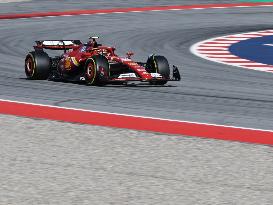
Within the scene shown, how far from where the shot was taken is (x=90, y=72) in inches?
707

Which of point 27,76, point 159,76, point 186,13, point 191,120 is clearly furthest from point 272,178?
point 186,13

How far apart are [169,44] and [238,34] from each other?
11.4 ft

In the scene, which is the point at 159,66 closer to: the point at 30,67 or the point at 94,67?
the point at 94,67

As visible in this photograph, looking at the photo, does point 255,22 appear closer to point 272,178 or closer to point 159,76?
point 159,76

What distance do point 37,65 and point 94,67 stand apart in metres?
1.56

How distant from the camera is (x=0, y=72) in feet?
68.1

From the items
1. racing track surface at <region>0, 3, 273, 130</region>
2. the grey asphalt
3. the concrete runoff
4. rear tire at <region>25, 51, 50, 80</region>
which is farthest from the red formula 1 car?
the grey asphalt

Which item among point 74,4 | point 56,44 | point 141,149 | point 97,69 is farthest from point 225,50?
point 141,149

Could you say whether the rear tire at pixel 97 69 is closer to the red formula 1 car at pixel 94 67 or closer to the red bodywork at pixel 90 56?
the red formula 1 car at pixel 94 67

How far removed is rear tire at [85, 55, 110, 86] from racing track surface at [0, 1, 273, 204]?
0.21 meters

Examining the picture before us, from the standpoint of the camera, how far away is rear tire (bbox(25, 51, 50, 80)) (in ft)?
61.3

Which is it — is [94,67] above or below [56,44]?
below

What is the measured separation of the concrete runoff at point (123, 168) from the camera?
948 centimetres

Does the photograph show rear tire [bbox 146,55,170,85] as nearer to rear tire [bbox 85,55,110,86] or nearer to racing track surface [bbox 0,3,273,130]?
racing track surface [bbox 0,3,273,130]
